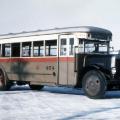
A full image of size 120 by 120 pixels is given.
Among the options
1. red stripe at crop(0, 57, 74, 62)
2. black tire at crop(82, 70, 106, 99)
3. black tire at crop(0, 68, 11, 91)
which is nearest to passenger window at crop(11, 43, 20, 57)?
red stripe at crop(0, 57, 74, 62)

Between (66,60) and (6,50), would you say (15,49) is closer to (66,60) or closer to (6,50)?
(6,50)

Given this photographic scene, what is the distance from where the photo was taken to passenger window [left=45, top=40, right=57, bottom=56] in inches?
670

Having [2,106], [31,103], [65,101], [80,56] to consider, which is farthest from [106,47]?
[2,106]

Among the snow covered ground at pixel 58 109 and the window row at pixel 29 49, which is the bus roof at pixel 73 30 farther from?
the snow covered ground at pixel 58 109

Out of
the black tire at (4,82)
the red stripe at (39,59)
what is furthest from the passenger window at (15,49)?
the black tire at (4,82)

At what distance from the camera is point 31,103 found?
14.0 metres

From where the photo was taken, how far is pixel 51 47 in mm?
17141

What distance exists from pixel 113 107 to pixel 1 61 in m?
7.99

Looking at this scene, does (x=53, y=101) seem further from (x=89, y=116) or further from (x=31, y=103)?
(x=89, y=116)

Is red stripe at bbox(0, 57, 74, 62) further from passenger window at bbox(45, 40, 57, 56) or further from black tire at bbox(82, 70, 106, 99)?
black tire at bbox(82, 70, 106, 99)

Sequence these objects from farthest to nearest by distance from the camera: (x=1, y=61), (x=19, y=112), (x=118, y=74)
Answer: (x=1, y=61)
(x=118, y=74)
(x=19, y=112)

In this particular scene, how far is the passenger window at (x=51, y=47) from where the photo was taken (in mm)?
17016

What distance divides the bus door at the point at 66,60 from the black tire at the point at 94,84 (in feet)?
1.96

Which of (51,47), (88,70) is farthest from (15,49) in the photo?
(88,70)
